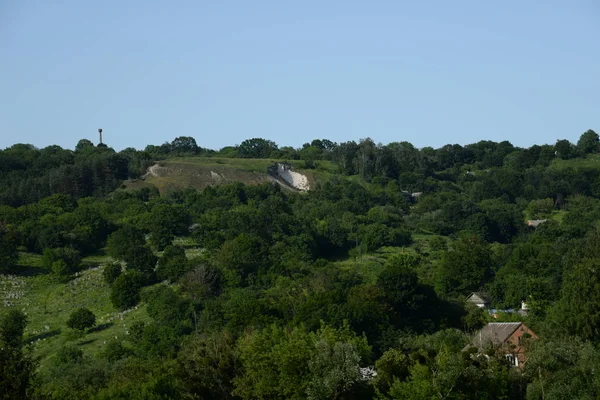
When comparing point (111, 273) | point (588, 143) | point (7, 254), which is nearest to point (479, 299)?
point (111, 273)

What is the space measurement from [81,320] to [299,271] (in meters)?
18.1

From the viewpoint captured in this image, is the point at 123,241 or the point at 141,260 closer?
the point at 141,260

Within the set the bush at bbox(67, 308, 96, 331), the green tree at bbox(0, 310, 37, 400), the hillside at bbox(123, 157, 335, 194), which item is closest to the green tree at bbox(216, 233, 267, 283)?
the bush at bbox(67, 308, 96, 331)

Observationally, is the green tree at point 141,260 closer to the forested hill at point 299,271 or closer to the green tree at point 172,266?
the forested hill at point 299,271

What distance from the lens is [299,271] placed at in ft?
292

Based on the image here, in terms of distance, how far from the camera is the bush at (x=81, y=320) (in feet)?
252

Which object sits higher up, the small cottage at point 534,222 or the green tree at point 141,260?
the green tree at point 141,260

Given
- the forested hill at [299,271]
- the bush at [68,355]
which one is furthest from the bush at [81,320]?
the bush at [68,355]

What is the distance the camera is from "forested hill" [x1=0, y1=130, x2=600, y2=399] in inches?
1971

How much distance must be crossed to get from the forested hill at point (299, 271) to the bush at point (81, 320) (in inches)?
13.2

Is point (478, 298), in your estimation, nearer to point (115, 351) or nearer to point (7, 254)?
point (115, 351)

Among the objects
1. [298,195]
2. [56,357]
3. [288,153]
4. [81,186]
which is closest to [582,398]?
[56,357]

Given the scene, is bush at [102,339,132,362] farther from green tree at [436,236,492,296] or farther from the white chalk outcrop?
the white chalk outcrop

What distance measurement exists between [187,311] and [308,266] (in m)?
15.7
